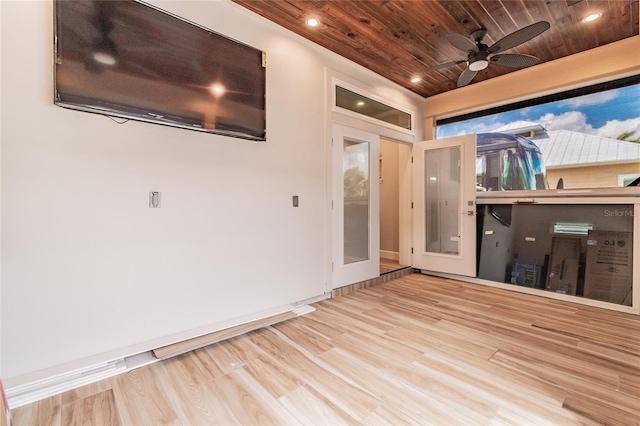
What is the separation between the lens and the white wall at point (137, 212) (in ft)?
5.68

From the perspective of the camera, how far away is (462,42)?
272 centimetres

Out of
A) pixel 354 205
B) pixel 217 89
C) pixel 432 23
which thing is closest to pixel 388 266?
pixel 354 205

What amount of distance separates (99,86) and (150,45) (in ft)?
1.65

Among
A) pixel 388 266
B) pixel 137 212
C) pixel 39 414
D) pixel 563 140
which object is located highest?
pixel 563 140

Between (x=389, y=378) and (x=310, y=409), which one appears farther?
(x=389, y=378)

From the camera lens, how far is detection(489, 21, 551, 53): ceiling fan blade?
237cm

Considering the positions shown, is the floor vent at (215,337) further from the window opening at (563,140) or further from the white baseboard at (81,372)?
the window opening at (563,140)

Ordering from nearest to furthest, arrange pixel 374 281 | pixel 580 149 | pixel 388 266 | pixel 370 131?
pixel 580 149 → pixel 370 131 → pixel 374 281 → pixel 388 266

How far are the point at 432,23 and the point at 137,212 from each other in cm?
328

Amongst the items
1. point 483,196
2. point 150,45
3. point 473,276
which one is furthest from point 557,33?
point 150,45

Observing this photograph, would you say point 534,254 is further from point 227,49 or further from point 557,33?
point 227,49

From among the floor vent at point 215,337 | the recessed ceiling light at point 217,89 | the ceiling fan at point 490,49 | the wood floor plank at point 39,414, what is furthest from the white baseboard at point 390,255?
the wood floor plank at point 39,414

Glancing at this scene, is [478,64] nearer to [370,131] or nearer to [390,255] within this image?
[370,131]

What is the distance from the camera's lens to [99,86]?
1.92 meters
